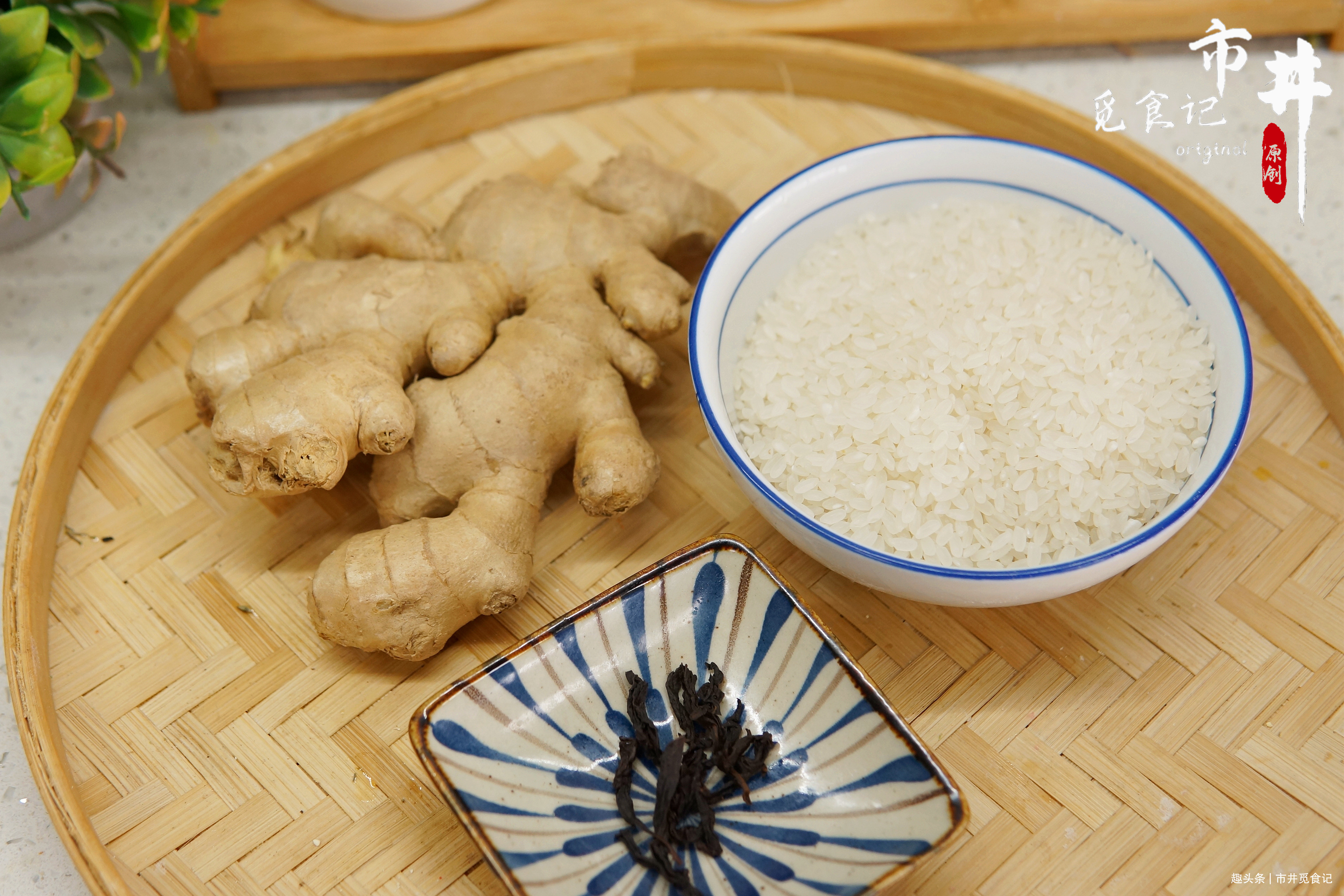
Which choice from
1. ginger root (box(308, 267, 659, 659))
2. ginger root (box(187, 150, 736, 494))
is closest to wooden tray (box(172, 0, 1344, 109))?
ginger root (box(187, 150, 736, 494))

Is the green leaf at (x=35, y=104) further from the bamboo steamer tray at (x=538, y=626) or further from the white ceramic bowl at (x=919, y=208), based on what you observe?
the white ceramic bowl at (x=919, y=208)

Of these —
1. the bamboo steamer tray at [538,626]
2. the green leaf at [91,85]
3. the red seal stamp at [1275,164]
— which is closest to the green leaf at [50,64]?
the green leaf at [91,85]

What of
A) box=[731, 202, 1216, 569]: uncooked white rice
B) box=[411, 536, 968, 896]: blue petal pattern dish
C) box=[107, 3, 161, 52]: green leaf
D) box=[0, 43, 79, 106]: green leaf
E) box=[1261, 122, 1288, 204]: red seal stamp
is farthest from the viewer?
box=[1261, 122, 1288, 204]: red seal stamp

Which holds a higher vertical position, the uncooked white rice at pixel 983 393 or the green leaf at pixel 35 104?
the green leaf at pixel 35 104

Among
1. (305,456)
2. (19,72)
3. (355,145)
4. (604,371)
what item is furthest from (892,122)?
(19,72)

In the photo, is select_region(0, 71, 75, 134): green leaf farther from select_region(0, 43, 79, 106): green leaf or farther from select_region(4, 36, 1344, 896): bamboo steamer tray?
select_region(4, 36, 1344, 896): bamboo steamer tray

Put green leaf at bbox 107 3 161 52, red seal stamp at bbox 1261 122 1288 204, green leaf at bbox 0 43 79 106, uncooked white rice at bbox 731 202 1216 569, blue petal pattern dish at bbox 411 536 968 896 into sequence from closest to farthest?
1. blue petal pattern dish at bbox 411 536 968 896
2. uncooked white rice at bbox 731 202 1216 569
3. green leaf at bbox 0 43 79 106
4. green leaf at bbox 107 3 161 52
5. red seal stamp at bbox 1261 122 1288 204

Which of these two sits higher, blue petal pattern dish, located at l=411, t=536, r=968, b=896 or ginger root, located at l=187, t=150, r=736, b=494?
Answer: ginger root, located at l=187, t=150, r=736, b=494
